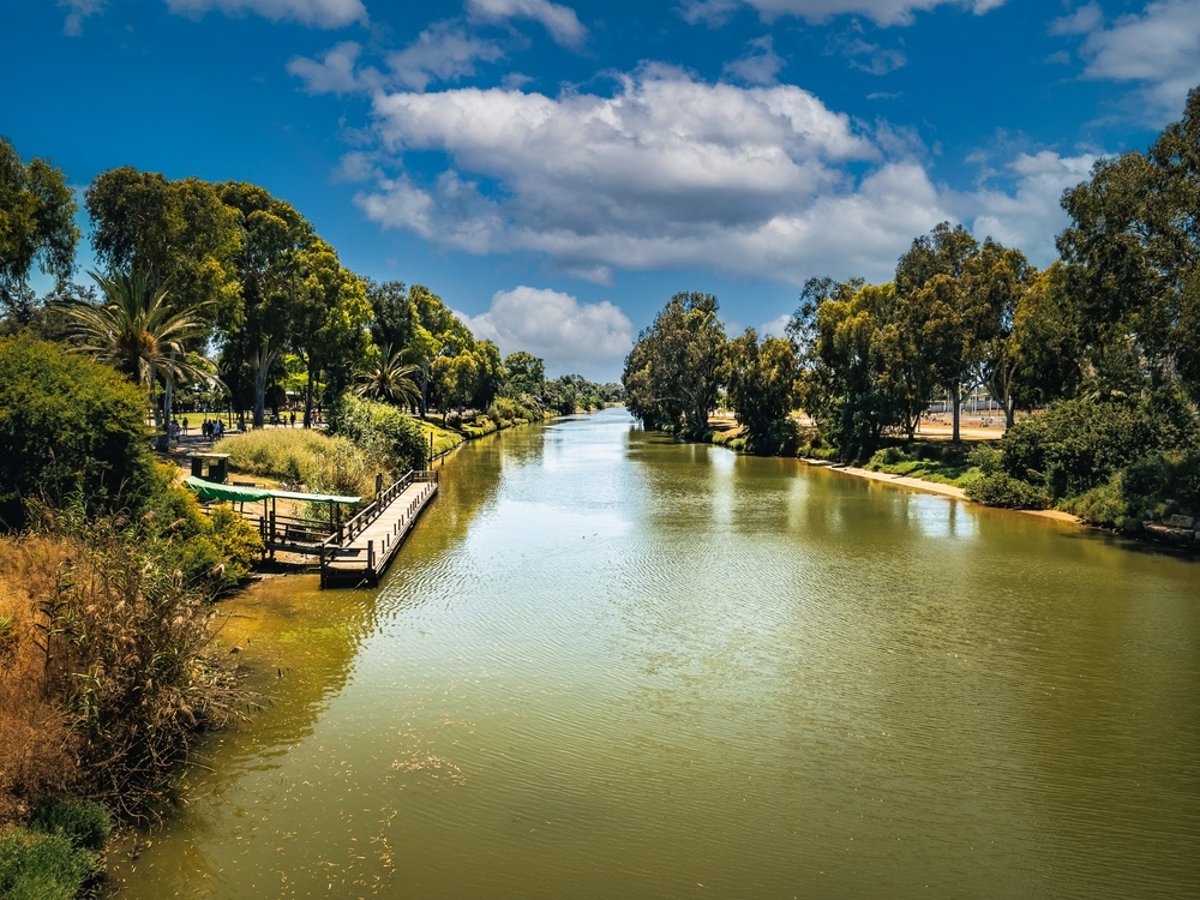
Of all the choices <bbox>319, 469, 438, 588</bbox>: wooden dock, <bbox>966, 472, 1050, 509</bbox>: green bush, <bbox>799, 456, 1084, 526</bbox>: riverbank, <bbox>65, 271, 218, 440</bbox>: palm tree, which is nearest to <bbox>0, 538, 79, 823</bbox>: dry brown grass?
<bbox>319, 469, 438, 588</bbox>: wooden dock

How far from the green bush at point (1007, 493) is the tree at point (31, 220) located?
44.8 m

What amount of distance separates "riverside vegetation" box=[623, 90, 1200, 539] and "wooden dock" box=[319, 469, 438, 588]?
28.4 m

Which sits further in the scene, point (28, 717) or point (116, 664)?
point (116, 664)

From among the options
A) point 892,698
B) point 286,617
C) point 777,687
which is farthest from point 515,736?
point 286,617

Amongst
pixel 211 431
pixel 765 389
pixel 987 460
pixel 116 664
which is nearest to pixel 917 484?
pixel 987 460

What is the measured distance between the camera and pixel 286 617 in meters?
20.3

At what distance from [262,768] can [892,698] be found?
454 inches

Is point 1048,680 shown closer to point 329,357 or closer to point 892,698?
point 892,698

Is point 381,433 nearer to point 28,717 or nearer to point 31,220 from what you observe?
point 31,220

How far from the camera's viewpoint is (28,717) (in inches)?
408

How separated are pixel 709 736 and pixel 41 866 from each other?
9649 millimetres

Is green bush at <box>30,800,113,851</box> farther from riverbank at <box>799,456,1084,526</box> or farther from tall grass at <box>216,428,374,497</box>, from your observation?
riverbank at <box>799,456,1084,526</box>

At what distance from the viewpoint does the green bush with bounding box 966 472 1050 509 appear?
3958 cm

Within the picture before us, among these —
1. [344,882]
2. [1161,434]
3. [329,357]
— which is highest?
[329,357]
